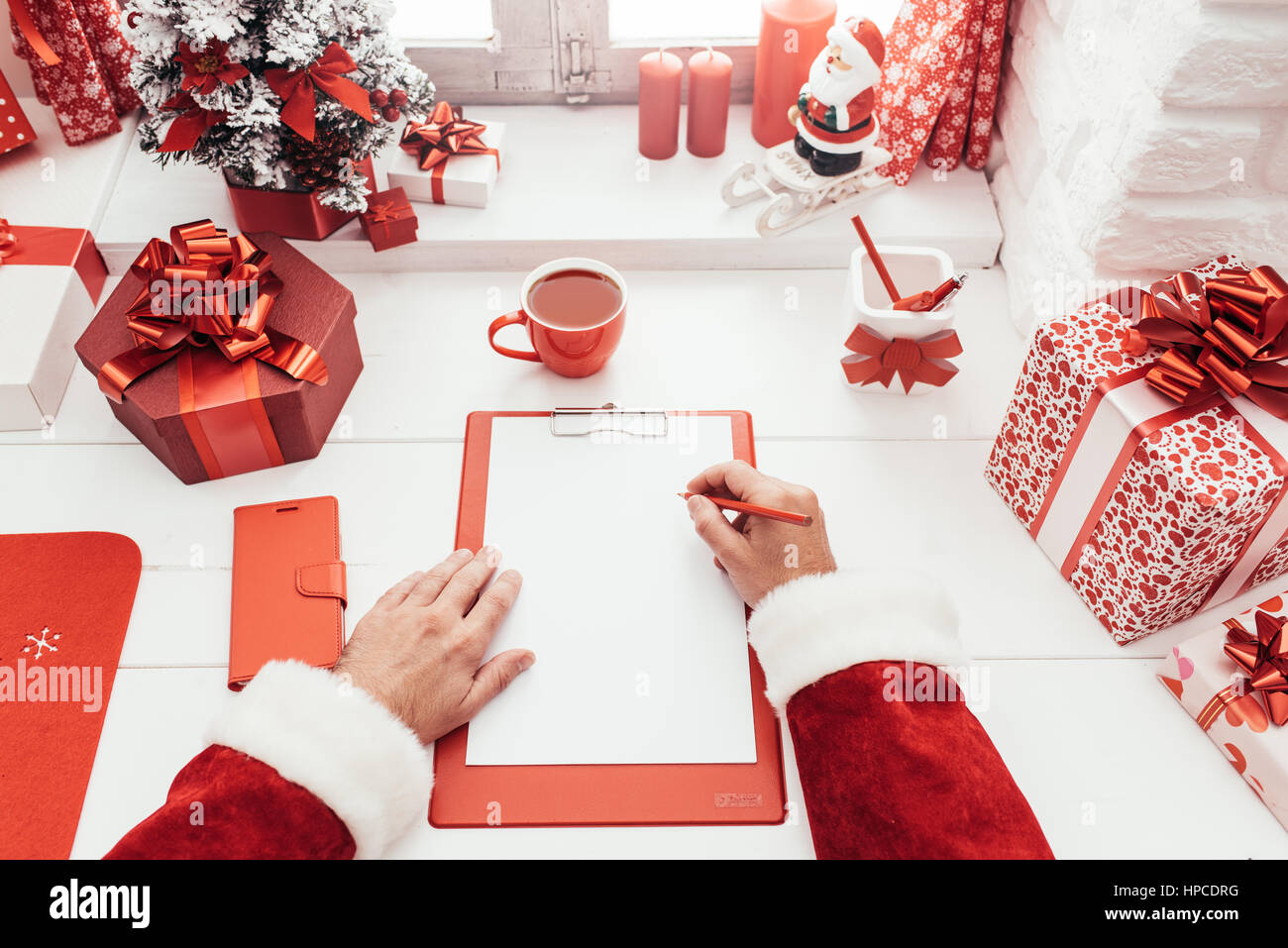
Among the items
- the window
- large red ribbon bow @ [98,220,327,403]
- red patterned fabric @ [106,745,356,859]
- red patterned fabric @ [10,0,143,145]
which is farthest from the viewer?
the window

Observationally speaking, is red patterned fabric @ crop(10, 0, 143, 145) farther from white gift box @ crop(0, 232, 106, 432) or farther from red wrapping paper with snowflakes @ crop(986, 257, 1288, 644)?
red wrapping paper with snowflakes @ crop(986, 257, 1288, 644)

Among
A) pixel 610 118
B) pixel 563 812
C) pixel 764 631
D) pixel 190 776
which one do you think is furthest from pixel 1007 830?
pixel 610 118

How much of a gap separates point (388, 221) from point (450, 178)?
0.11m

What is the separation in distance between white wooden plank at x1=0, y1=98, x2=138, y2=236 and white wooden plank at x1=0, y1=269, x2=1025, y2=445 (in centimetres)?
24

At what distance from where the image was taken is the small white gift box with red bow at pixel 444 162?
3.96 ft

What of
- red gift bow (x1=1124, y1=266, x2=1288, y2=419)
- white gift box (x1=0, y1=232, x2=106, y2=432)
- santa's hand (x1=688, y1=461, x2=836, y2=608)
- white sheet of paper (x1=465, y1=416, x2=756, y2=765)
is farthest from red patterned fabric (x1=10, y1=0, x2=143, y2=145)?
red gift bow (x1=1124, y1=266, x2=1288, y2=419)

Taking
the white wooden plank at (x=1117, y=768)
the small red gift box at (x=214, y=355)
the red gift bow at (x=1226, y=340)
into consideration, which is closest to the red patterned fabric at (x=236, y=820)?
the small red gift box at (x=214, y=355)

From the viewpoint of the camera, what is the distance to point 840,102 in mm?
1089

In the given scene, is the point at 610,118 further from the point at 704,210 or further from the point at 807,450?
the point at 807,450

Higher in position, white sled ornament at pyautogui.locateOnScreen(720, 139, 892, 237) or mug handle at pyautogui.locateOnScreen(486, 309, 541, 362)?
white sled ornament at pyautogui.locateOnScreen(720, 139, 892, 237)

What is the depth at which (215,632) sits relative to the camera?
0.87m

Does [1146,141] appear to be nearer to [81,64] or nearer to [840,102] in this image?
[840,102]

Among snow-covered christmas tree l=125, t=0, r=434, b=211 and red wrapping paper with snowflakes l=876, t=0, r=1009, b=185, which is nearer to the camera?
snow-covered christmas tree l=125, t=0, r=434, b=211

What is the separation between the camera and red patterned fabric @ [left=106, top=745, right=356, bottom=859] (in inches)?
26.8
